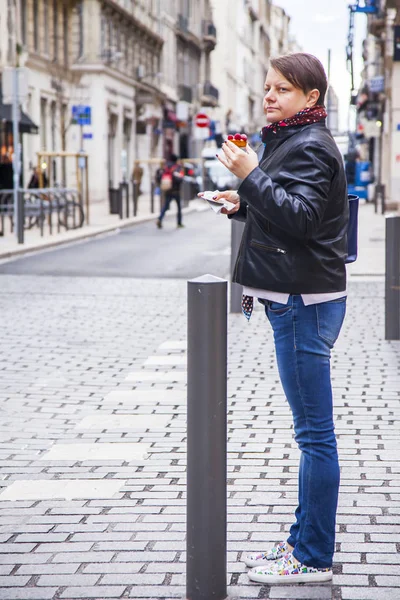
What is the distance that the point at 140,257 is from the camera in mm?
18656

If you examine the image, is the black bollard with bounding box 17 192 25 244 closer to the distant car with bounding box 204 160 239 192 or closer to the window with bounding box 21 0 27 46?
the window with bounding box 21 0 27 46

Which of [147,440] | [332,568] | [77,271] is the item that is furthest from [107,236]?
[332,568]

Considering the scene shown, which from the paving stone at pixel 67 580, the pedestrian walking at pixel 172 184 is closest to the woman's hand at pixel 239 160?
the paving stone at pixel 67 580

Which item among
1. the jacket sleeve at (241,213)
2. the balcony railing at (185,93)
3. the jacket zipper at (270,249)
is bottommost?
the jacket zipper at (270,249)

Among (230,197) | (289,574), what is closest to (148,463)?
(289,574)

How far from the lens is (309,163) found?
3365 mm

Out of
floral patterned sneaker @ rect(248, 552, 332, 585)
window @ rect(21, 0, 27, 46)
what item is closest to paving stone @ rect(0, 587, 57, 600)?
floral patterned sneaker @ rect(248, 552, 332, 585)

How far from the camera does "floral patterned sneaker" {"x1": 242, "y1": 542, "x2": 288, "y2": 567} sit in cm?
377

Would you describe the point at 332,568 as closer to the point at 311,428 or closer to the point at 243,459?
the point at 311,428

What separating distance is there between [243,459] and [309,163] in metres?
2.34

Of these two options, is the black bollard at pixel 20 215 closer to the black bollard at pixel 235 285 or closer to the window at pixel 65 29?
the black bollard at pixel 235 285

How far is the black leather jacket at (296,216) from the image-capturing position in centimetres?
333

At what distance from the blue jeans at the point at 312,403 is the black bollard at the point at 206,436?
31 cm

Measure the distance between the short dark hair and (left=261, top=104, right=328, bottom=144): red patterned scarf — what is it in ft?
0.19
